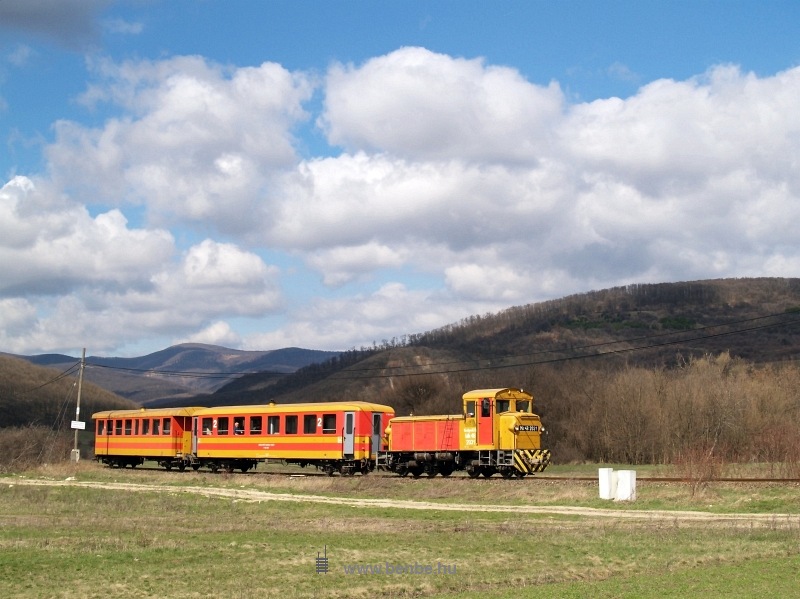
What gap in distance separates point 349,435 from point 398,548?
22.9 m

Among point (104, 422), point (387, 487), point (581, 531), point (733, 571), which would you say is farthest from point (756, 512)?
point (104, 422)

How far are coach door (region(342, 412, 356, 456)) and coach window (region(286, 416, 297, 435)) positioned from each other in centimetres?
343

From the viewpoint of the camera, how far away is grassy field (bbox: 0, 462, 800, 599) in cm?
1515

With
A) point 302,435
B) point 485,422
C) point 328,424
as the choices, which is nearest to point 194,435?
point 302,435

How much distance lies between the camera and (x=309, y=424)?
143 feet

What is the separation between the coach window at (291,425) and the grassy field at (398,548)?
12040 millimetres

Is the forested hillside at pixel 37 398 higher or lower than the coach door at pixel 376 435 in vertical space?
higher

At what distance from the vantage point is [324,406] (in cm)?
4297

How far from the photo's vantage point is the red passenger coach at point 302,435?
42.2 m

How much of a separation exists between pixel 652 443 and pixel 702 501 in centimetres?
3385

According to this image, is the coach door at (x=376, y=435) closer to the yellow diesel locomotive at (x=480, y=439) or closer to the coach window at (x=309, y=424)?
the yellow diesel locomotive at (x=480, y=439)

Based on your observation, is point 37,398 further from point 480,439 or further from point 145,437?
point 480,439

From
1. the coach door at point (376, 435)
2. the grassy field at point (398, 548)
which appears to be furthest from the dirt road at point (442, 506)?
the coach door at point (376, 435)

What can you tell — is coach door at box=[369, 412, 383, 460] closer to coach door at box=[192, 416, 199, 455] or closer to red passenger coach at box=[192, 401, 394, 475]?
red passenger coach at box=[192, 401, 394, 475]
